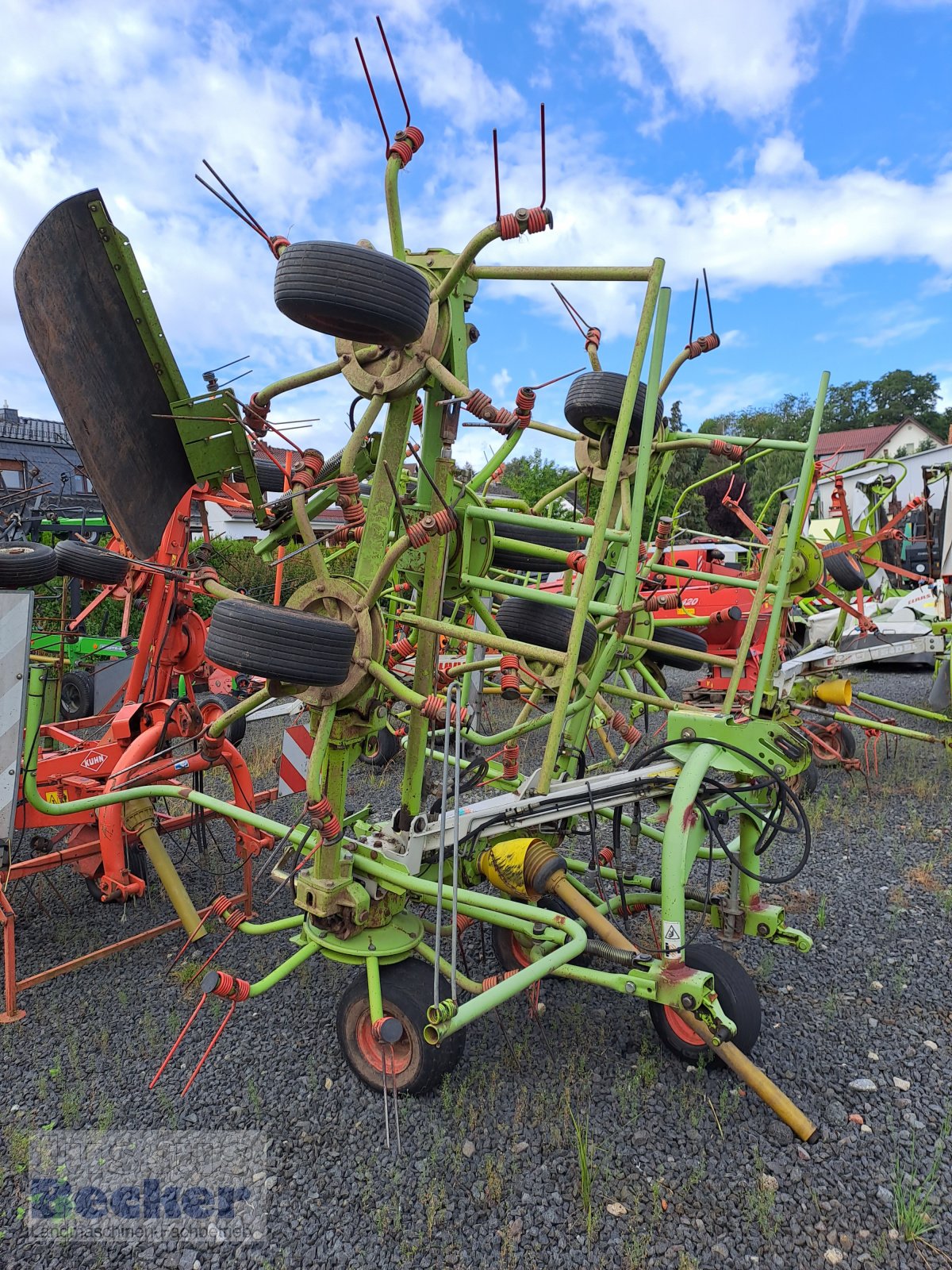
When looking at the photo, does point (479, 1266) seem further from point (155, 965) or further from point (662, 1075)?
point (155, 965)

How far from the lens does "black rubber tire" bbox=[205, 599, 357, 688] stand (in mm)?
2725

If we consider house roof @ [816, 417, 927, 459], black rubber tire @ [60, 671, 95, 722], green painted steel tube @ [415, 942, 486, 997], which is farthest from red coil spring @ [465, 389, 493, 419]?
house roof @ [816, 417, 927, 459]

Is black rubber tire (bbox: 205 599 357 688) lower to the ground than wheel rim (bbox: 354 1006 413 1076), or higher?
higher

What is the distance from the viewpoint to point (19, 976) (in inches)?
163

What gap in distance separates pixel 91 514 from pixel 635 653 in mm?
8395

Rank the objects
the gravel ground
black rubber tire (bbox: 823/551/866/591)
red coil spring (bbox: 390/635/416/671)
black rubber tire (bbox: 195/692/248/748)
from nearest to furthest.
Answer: the gravel ground < red coil spring (bbox: 390/635/416/671) < black rubber tire (bbox: 195/692/248/748) < black rubber tire (bbox: 823/551/866/591)

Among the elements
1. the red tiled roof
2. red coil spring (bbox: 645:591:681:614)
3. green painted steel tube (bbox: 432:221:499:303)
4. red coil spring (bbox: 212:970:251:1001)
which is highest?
the red tiled roof

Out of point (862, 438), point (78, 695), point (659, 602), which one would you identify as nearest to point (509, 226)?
point (659, 602)

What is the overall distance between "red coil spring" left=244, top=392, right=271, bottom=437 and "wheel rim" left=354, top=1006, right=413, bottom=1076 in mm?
2430

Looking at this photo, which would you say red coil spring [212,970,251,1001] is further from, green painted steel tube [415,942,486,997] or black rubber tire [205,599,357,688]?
black rubber tire [205,599,357,688]

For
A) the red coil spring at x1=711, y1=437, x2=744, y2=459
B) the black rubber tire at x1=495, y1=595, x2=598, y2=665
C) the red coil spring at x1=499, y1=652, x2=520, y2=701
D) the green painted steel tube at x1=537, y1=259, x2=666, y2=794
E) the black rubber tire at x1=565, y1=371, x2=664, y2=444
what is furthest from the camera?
the black rubber tire at x1=565, y1=371, x2=664, y2=444

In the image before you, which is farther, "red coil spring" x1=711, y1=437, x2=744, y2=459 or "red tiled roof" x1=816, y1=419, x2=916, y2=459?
"red tiled roof" x1=816, y1=419, x2=916, y2=459

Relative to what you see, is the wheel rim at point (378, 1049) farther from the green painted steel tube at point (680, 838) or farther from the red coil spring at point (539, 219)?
the red coil spring at point (539, 219)

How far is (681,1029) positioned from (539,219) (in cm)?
307
